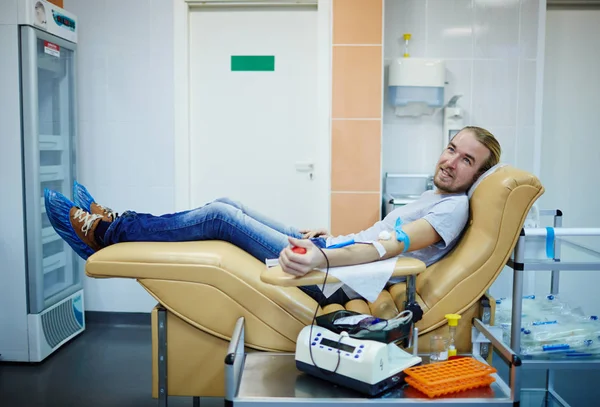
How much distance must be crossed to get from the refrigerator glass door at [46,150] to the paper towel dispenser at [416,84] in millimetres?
1867

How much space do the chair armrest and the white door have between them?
5.88ft

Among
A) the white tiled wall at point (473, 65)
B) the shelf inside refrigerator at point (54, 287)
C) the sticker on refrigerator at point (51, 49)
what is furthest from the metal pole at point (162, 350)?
the white tiled wall at point (473, 65)

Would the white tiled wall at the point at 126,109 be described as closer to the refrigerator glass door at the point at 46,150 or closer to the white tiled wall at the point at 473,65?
the refrigerator glass door at the point at 46,150

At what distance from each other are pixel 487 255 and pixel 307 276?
24.3 inches

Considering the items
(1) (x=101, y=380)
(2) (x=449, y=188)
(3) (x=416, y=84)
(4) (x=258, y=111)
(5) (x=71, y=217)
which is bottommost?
(1) (x=101, y=380)

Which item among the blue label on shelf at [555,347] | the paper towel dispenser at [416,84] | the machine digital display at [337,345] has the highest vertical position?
the paper towel dispenser at [416,84]

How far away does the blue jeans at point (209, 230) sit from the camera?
195cm

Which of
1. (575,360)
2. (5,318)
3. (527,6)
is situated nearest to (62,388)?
(5,318)

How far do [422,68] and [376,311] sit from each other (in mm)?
1844

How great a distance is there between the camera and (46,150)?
10.3ft

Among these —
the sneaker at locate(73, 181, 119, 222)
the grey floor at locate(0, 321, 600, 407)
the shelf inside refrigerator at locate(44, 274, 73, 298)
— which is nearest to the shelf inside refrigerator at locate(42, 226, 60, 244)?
the shelf inside refrigerator at locate(44, 274, 73, 298)

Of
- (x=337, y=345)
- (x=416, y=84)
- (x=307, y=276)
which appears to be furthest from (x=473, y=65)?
(x=337, y=345)

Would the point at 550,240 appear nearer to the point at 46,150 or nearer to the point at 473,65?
the point at 473,65

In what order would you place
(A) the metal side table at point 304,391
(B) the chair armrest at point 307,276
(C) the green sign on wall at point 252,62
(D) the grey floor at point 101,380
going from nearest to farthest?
(A) the metal side table at point 304,391 < (B) the chair armrest at point 307,276 < (D) the grey floor at point 101,380 < (C) the green sign on wall at point 252,62
